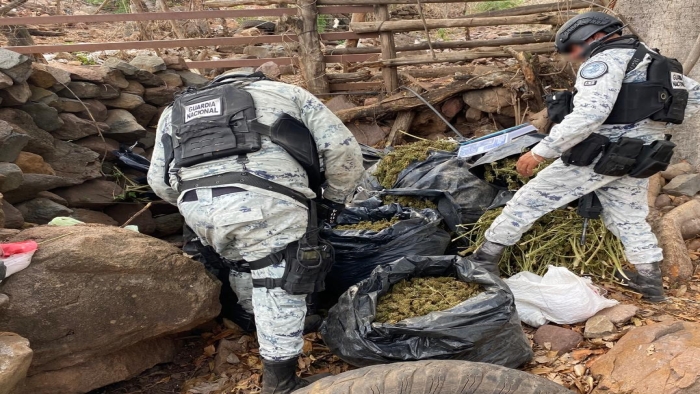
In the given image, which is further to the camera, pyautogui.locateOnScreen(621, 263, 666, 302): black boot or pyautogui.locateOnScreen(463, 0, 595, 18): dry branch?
pyautogui.locateOnScreen(463, 0, 595, 18): dry branch

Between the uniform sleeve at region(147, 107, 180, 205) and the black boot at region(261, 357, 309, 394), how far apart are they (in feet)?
3.33

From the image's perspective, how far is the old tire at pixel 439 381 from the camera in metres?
2.01

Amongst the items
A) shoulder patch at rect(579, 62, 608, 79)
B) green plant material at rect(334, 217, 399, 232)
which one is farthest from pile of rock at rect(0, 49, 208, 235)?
shoulder patch at rect(579, 62, 608, 79)

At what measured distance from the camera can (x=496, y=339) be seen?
266cm

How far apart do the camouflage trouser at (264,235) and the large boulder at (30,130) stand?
1903 mm

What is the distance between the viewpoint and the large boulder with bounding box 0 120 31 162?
348cm

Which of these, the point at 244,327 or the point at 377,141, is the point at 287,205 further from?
the point at 377,141

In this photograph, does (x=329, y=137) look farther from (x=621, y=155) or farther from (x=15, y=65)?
(x=15, y=65)

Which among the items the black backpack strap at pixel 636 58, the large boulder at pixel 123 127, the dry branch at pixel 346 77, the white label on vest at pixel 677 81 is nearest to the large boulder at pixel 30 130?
the large boulder at pixel 123 127

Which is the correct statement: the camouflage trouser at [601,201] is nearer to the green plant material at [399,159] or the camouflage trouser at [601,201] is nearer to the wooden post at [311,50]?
the green plant material at [399,159]

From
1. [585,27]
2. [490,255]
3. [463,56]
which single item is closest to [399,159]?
[490,255]

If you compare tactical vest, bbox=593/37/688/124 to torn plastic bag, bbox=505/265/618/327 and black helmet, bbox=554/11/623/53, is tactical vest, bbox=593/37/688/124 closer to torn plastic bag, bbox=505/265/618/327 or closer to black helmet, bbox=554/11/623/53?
black helmet, bbox=554/11/623/53

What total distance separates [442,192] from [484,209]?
331 mm

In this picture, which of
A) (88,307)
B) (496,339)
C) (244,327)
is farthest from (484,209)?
(88,307)
